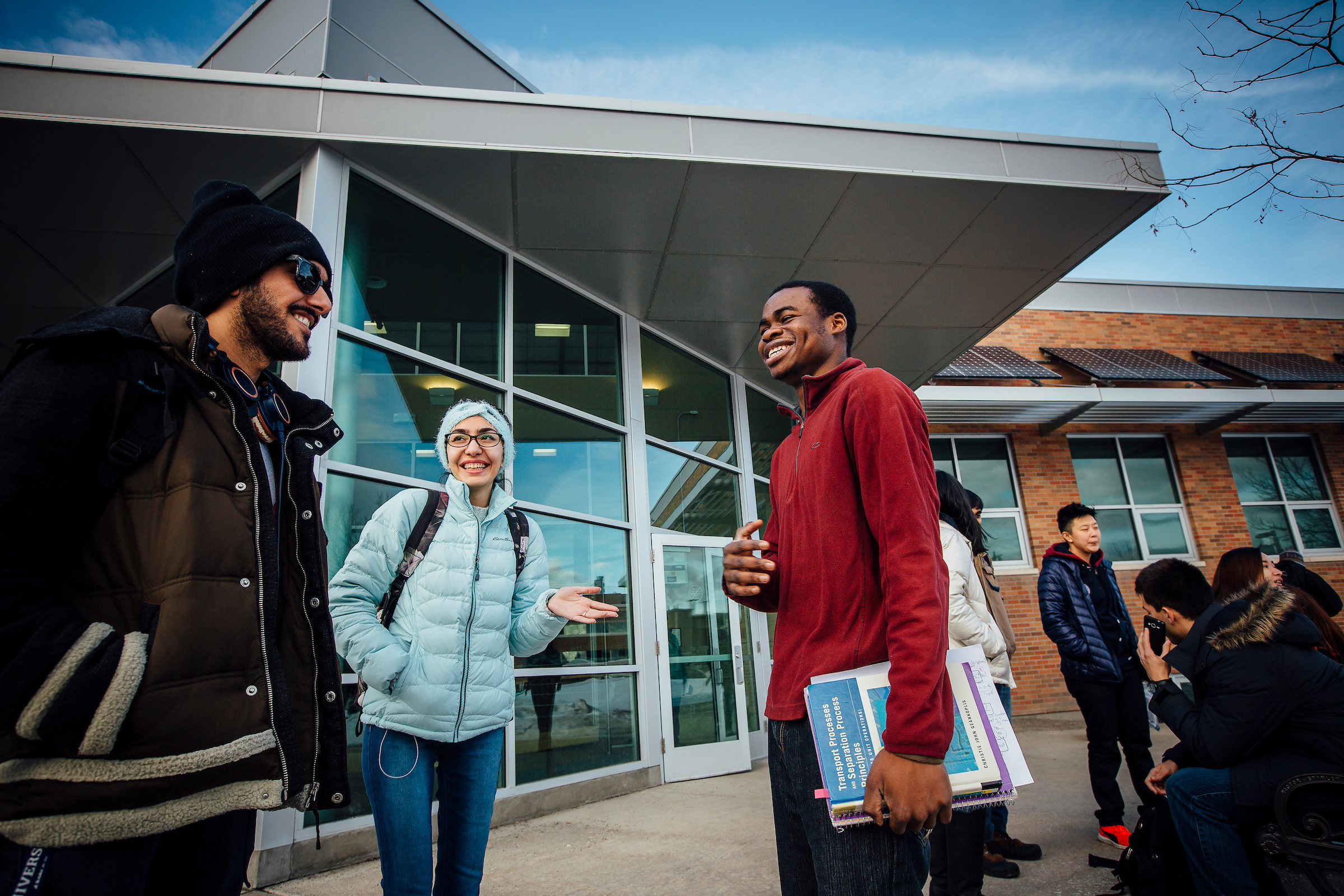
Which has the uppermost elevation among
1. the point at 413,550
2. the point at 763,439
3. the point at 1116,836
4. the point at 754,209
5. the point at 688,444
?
the point at 754,209

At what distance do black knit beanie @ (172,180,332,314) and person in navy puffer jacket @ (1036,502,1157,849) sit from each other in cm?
419

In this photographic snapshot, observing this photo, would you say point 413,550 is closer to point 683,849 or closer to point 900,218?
point 683,849

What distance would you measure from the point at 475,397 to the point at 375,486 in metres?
1.17

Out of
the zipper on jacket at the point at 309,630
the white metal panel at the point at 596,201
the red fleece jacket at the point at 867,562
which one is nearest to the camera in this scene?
the red fleece jacket at the point at 867,562

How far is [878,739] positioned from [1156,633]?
2577mm

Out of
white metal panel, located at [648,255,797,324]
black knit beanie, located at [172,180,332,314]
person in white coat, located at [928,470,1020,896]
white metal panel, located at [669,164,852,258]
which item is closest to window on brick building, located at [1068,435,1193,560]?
white metal panel, located at [648,255,797,324]

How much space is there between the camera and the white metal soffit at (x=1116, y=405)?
423 inches

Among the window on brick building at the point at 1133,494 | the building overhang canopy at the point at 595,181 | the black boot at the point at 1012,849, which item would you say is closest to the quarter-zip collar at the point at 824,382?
the black boot at the point at 1012,849

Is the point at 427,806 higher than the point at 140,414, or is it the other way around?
the point at 140,414

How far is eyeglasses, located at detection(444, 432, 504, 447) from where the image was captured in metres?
2.70

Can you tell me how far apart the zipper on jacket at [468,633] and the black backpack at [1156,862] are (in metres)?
2.80

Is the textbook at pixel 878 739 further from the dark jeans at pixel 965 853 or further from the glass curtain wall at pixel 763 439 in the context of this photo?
the glass curtain wall at pixel 763 439

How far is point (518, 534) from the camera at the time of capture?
2.68 m

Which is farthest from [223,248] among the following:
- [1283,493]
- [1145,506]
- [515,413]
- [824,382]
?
[1283,493]
